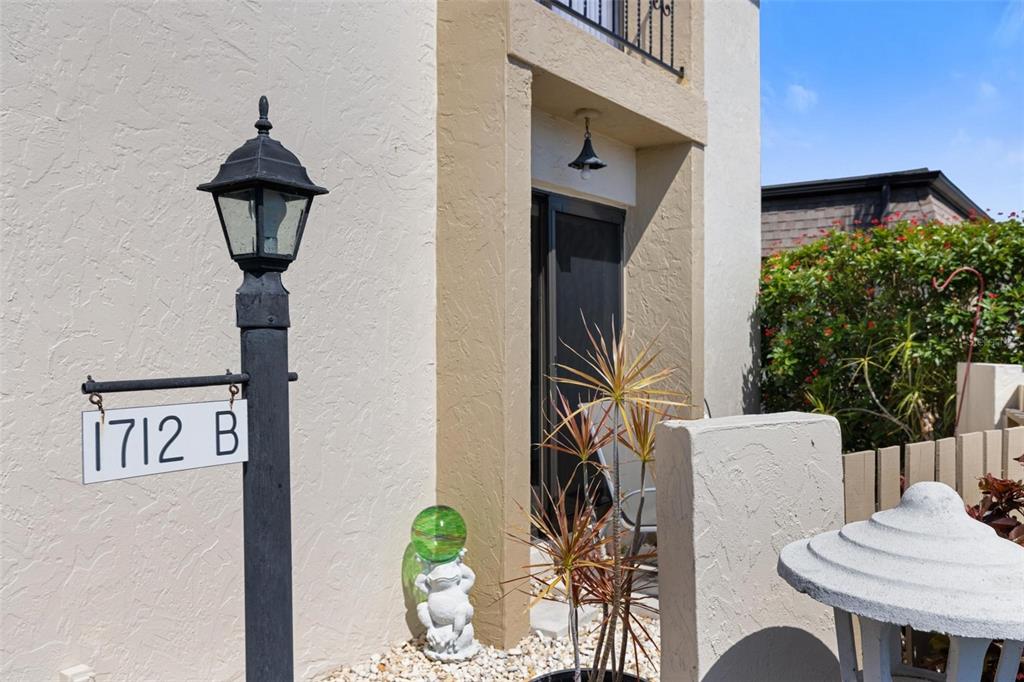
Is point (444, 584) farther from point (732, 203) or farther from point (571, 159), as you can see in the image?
point (732, 203)

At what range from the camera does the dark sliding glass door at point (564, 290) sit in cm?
521

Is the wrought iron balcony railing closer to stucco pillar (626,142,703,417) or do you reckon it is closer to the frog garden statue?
stucco pillar (626,142,703,417)

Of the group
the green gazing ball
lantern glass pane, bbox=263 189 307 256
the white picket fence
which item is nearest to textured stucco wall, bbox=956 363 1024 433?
the white picket fence

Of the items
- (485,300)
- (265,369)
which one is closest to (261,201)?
(265,369)

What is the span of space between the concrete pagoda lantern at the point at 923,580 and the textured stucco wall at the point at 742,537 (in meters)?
0.42

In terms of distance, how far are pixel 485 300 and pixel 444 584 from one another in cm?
137

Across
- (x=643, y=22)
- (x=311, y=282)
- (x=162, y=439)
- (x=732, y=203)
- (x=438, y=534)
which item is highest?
(x=643, y=22)

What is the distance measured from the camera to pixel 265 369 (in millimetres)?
1873

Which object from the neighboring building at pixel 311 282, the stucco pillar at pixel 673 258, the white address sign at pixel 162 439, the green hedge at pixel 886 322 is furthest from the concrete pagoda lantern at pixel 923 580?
the green hedge at pixel 886 322

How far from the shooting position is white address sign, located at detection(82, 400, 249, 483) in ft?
5.13

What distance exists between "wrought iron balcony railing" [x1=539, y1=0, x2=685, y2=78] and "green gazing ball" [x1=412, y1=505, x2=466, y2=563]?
3446 millimetres

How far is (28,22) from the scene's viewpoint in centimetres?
256

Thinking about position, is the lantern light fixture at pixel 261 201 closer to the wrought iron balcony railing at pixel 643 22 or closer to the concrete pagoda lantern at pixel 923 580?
the concrete pagoda lantern at pixel 923 580

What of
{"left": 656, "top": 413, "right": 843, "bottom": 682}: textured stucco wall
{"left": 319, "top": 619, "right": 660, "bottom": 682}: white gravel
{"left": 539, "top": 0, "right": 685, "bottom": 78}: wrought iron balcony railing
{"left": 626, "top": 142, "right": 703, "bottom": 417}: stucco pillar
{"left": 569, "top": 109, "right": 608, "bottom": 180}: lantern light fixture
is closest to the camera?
{"left": 656, "top": 413, "right": 843, "bottom": 682}: textured stucco wall
